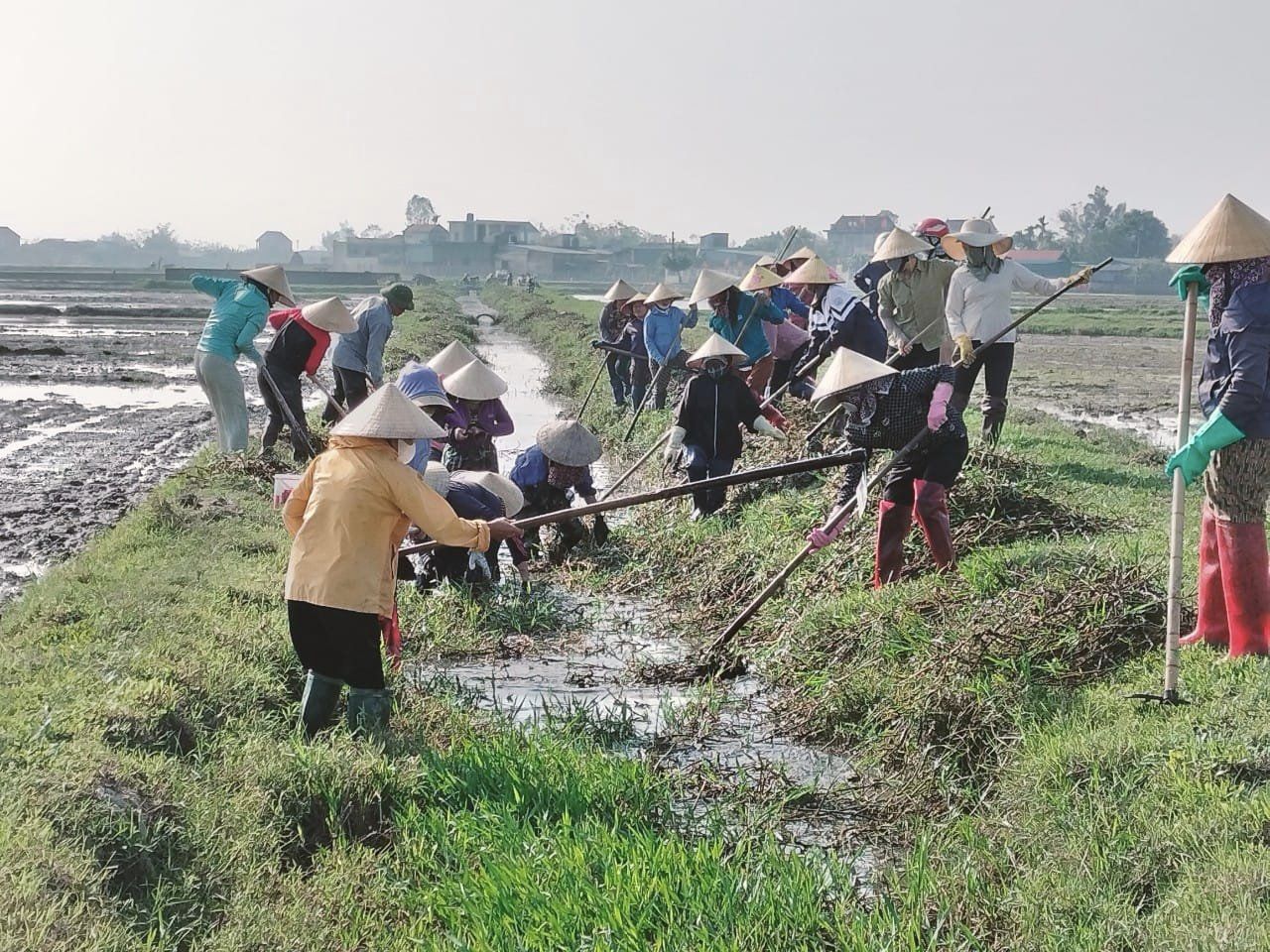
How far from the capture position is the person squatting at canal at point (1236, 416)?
4379 millimetres

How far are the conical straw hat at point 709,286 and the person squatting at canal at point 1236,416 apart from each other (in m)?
5.58

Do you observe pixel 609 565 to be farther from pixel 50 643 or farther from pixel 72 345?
pixel 72 345

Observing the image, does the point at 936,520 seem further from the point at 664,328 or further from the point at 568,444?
the point at 664,328

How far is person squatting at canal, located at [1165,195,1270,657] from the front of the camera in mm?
4379

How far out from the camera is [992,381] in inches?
348

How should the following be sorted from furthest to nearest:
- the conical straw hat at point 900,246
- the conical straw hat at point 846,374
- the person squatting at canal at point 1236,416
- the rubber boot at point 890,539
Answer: the conical straw hat at point 900,246
the rubber boot at point 890,539
the conical straw hat at point 846,374
the person squatting at canal at point 1236,416

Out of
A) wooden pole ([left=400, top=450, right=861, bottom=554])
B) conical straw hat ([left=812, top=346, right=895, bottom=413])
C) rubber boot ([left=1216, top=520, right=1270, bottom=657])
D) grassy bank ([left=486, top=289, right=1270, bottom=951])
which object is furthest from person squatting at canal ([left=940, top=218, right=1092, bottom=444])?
rubber boot ([left=1216, top=520, right=1270, bottom=657])

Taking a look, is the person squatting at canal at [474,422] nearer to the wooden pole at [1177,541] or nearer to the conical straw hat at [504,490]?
the conical straw hat at [504,490]

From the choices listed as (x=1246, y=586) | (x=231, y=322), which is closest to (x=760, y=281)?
(x=231, y=322)

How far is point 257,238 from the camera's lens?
170250 millimetres

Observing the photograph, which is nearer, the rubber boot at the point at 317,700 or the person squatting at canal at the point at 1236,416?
the person squatting at canal at the point at 1236,416

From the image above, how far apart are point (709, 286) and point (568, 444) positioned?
3.06 metres

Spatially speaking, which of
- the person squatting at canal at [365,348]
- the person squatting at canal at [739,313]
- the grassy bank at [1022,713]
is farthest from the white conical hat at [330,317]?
the grassy bank at [1022,713]

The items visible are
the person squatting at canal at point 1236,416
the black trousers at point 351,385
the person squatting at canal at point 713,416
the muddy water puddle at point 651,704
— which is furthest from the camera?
the black trousers at point 351,385
